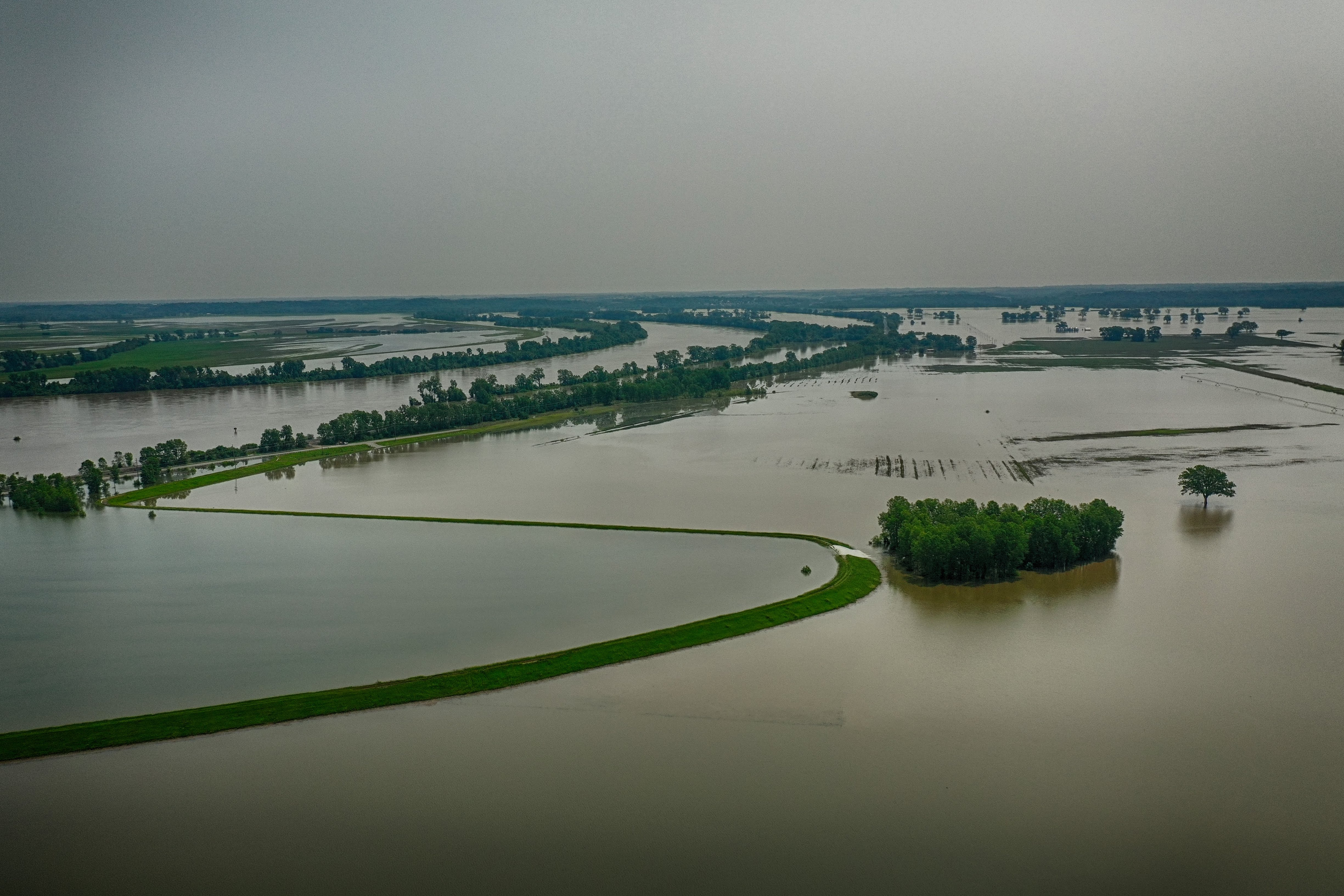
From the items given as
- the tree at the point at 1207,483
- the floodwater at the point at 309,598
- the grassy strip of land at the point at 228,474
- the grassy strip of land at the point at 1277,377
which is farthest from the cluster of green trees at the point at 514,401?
the grassy strip of land at the point at 1277,377

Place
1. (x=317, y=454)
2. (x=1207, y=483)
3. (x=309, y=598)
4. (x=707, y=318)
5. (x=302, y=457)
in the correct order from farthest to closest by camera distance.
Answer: (x=707, y=318)
(x=317, y=454)
(x=302, y=457)
(x=1207, y=483)
(x=309, y=598)

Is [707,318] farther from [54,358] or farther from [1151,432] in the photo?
[1151,432]

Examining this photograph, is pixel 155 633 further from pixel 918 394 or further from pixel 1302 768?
pixel 918 394

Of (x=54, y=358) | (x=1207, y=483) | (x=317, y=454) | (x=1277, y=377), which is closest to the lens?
(x=1207, y=483)

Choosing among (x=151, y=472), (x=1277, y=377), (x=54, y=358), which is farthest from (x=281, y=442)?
(x=1277, y=377)

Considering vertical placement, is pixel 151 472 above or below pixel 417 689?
above

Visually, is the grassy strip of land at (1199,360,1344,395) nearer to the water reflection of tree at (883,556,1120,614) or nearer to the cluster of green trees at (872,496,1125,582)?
the cluster of green trees at (872,496,1125,582)

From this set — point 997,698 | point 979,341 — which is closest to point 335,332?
point 979,341
